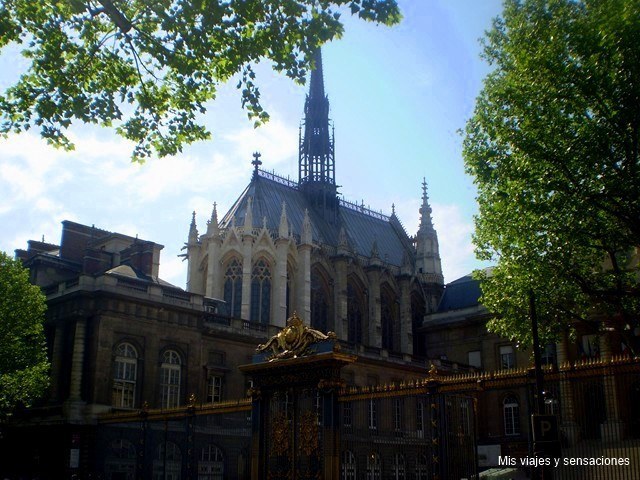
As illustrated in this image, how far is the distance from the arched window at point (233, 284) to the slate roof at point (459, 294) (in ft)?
54.1

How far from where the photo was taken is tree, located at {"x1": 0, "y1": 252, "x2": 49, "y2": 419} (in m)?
27.3

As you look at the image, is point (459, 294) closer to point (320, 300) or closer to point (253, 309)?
point (320, 300)

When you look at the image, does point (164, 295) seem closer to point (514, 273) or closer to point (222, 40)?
point (514, 273)

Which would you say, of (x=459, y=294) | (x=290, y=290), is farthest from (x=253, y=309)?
(x=459, y=294)

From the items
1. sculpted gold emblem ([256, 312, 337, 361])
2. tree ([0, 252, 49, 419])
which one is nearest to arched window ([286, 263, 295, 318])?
tree ([0, 252, 49, 419])

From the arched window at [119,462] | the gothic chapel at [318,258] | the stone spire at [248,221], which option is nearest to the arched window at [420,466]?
the arched window at [119,462]

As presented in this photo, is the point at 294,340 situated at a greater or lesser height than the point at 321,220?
lesser

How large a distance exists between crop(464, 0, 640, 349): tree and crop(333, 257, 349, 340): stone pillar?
28.5m

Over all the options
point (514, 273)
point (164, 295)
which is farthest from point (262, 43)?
point (164, 295)

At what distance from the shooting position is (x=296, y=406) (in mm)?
15719

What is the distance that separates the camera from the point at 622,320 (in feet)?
59.6

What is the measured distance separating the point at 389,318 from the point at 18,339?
31821mm

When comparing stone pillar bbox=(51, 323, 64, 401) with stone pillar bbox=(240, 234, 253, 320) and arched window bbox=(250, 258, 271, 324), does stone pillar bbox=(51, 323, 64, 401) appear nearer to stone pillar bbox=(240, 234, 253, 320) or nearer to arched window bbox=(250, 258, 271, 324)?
stone pillar bbox=(240, 234, 253, 320)

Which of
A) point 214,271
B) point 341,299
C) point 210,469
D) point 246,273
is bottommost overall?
point 210,469
